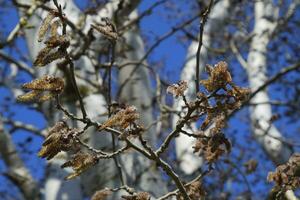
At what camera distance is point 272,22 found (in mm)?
6293

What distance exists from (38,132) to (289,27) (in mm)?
3648

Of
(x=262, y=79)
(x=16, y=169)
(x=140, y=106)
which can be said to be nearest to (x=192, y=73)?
(x=262, y=79)

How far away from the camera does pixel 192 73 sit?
4656 millimetres

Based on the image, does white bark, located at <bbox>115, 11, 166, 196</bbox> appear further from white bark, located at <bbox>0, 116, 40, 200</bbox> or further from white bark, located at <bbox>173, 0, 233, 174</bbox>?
white bark, located at <bbox>0, 116, 40, 200</bbox>

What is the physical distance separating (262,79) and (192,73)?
41.3 inches

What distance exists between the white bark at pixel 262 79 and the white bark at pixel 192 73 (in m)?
0.39

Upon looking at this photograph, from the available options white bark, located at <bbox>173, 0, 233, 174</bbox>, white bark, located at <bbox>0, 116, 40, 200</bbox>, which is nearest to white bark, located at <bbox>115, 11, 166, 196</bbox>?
white bark, located at <bbox>173, 0, 233, 174</bbox>

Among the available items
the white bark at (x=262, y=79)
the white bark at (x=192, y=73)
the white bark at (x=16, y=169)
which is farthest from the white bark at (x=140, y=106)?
the white bark at (x=262, y=79)

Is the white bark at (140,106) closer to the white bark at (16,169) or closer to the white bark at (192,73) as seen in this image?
the white bark at (192,73)

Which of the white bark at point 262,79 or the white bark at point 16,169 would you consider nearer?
the white bark at point 16,169

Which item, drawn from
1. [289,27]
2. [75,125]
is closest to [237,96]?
[75,125]

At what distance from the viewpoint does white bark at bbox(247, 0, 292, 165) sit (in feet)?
14.0

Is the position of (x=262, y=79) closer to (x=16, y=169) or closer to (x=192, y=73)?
(x=192, y=73)

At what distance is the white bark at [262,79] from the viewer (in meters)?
4.27
